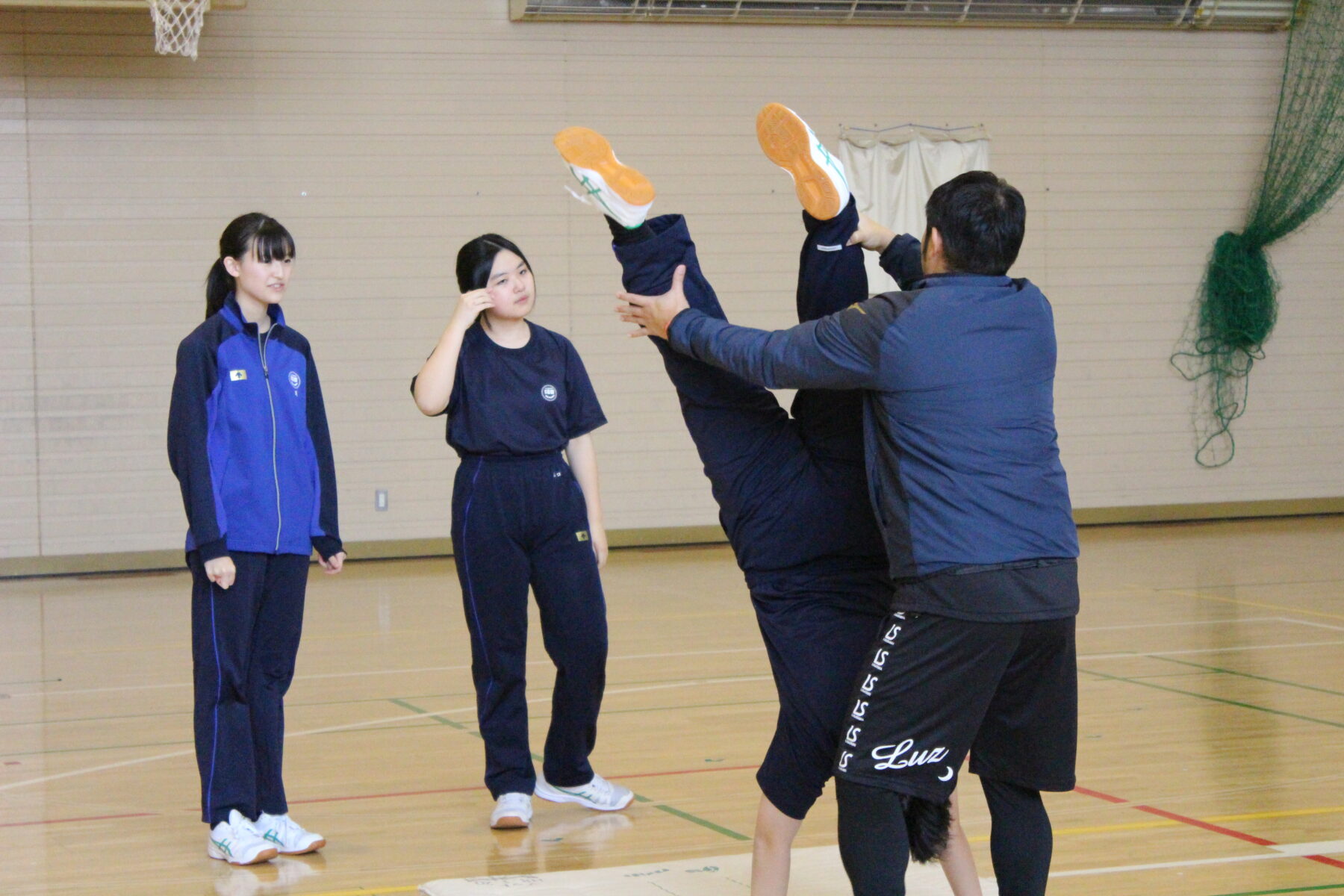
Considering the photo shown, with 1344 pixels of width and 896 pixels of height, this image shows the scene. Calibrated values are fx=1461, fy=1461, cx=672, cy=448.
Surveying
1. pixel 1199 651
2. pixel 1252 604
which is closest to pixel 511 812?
pixel 1199 651

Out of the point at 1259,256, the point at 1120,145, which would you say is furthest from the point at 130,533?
the point at 1259,256

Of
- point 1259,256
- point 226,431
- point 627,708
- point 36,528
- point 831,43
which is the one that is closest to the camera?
point 226,431

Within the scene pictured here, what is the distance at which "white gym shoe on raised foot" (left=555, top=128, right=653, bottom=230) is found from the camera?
254 centimetres

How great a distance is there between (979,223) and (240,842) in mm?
2279

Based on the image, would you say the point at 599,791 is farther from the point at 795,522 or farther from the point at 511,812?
the point at 795,522

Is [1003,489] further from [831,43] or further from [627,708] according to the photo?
[831,43]

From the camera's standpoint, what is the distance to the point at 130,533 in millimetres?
9219

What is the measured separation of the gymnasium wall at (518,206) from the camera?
29.7ft

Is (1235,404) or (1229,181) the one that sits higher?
(1229,181)

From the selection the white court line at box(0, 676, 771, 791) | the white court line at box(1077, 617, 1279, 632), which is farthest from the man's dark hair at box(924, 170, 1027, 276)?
the white court line at box(1077, 617, 1279, 632)

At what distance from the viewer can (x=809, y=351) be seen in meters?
2.34

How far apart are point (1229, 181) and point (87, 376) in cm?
816

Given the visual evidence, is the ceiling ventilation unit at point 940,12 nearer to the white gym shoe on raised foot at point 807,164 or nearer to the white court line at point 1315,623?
the white court line at point 1315,623

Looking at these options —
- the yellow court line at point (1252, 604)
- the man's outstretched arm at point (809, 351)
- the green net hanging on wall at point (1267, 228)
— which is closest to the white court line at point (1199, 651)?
the yellow court line at point (1252, 604)
